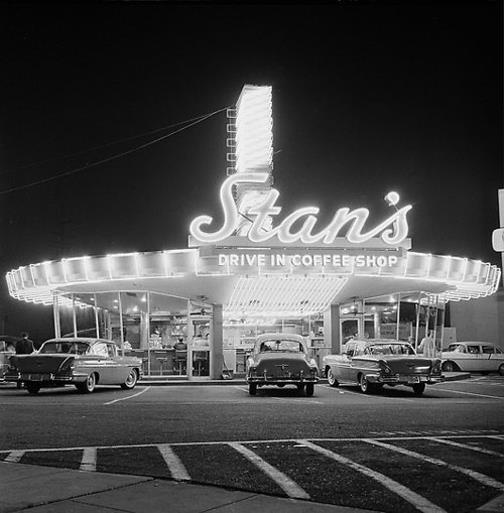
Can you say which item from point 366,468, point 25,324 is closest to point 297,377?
point 366,468

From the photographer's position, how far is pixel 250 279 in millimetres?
26625

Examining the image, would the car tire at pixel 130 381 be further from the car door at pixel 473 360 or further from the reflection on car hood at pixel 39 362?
the car door at pixel 473 360

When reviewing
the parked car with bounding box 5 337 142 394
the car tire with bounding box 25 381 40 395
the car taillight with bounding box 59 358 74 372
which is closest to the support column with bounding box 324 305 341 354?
the parked car with bounding box 5 337 142 394

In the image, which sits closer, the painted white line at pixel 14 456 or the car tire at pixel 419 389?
the painted white line at pixel 14 456

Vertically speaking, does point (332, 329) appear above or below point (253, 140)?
below

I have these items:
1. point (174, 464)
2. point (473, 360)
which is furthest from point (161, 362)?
point (174, 464)

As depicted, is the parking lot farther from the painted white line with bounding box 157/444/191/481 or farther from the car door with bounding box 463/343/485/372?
the car door with bounding box 463/343/485/372

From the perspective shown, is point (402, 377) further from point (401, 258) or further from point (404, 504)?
point (404, 504)

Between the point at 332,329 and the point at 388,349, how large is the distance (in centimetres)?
1126

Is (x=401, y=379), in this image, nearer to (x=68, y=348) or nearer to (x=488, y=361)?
(x=68, y=348)

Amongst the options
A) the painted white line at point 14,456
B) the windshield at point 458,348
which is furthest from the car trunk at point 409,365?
the windshield at point 458,348

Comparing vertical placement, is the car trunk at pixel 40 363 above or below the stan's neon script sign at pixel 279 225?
below

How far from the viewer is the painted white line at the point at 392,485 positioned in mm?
5773

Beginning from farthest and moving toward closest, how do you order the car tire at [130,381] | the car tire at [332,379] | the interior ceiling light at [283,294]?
the interior ceiling light at [283,294] < the car tire at [332,379] < the car tire at [130,381]
